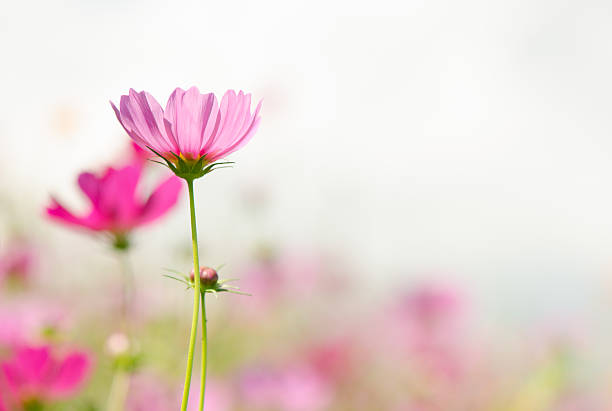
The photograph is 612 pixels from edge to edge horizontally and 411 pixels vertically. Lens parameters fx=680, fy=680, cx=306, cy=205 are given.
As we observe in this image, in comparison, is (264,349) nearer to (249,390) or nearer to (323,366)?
(323,366)

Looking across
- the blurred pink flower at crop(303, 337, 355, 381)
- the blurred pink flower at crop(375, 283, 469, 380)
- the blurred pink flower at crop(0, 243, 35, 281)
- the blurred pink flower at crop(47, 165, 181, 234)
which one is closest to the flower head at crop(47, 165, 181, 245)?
the blurred pink flower at crop(47, 165, 181, 234)

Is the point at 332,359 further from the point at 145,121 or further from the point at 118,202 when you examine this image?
the point at 145,121

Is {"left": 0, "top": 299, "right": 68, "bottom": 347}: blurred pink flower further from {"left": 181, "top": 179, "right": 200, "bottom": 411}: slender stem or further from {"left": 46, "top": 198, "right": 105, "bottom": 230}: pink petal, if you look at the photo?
{"left": 181, "top": 179, "right": 200, "bottom": 411}: slender stem

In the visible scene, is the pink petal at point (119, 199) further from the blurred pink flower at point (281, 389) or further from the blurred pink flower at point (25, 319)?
the blurred pink flower at point (281, 389)

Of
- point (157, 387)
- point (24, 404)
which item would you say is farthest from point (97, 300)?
point (24, 404)

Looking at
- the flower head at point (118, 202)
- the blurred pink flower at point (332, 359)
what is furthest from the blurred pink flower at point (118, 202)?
the blurred pink flower at point (332, 359)
